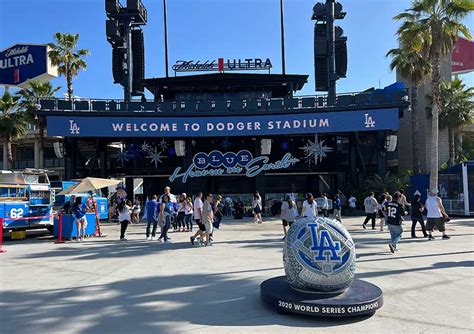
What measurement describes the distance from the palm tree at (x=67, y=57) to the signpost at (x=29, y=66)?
806mm

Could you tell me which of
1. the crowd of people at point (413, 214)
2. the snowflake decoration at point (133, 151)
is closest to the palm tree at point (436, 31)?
the crowd of people at point (413, 214)

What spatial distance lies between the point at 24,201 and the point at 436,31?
61.5 feet

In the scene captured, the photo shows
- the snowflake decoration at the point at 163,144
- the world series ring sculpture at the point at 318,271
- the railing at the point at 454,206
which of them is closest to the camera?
the world series ring sculpture at the point at 318,271

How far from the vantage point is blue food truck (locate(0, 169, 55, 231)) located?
600 inches

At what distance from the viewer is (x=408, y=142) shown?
120 feet

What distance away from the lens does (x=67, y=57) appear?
35.3 meters

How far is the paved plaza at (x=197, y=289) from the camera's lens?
5570 mm

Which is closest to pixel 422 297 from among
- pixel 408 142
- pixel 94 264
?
pixel 94 264

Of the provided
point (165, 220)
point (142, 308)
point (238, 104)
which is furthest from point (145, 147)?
point (142, 308)

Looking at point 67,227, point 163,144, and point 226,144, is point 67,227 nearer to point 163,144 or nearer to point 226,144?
point 163,144

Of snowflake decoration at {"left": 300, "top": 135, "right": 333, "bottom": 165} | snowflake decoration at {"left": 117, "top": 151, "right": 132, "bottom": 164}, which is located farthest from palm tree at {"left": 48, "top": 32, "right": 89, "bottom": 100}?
snowflake decoration at {"left": 300, "top": 135, "right": 333, "bottom": 165}

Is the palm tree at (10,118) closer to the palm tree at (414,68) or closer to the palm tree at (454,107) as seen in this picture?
the palm tree at (414,68)

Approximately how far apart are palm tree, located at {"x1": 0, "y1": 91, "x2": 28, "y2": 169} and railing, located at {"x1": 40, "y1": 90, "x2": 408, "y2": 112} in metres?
11.0

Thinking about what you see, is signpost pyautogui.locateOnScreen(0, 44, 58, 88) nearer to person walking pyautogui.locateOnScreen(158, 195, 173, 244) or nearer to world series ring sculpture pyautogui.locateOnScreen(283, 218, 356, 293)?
person walking pyautogui.locateOnScreen(158, 195, 173, 244)
